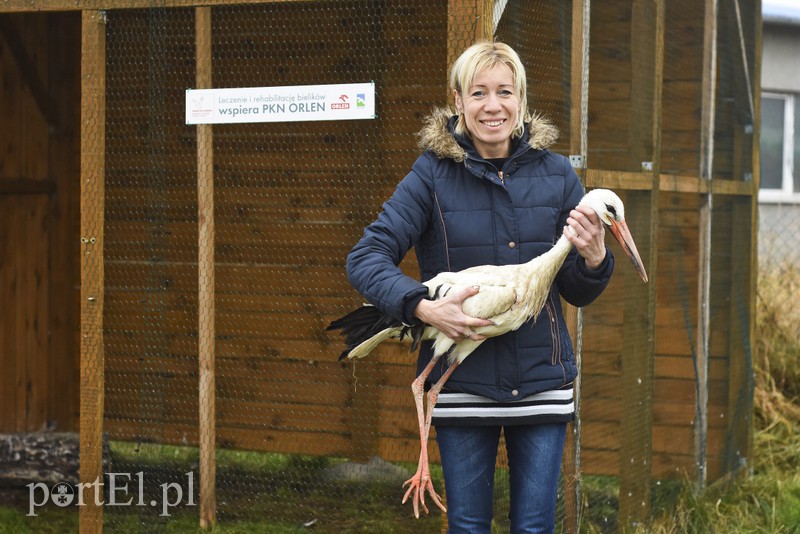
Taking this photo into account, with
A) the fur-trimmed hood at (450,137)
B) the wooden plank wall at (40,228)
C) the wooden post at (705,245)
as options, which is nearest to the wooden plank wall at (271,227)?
the wooden plank wall at (40,228)

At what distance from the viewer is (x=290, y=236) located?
6105 millimetres

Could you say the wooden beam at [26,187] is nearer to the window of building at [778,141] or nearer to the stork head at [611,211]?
the stork head at [611,211]

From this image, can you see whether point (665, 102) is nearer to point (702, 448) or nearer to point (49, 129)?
point (702, 448)

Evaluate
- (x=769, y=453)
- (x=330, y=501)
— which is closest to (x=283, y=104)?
(x=330, y=501)

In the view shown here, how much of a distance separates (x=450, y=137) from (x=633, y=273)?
1.95 metres

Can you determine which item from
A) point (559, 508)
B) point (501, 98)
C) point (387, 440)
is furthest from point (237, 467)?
point (501, 98)

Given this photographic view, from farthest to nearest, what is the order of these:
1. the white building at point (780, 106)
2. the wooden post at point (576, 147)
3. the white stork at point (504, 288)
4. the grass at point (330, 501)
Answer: the white building at point (780, 106) < the grass at point (330, 501) < the wooden post at point (576, 147) < the white stork at point (504, 288)

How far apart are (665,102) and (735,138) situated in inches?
29.6

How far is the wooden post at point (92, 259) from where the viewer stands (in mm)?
4512

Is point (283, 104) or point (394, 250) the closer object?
point (394, 250)

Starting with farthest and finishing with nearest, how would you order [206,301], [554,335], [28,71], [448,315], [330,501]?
[28,71]
[330,501]
[206,301]
[554,335]
[448,315]

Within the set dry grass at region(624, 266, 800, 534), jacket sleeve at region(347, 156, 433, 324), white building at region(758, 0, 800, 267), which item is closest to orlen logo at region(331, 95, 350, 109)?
jacket sleeve at region(347, 156, 433, 324)

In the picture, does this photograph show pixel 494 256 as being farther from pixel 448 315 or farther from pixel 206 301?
pixel 206 301

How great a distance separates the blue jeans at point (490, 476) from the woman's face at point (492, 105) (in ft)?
2.60
